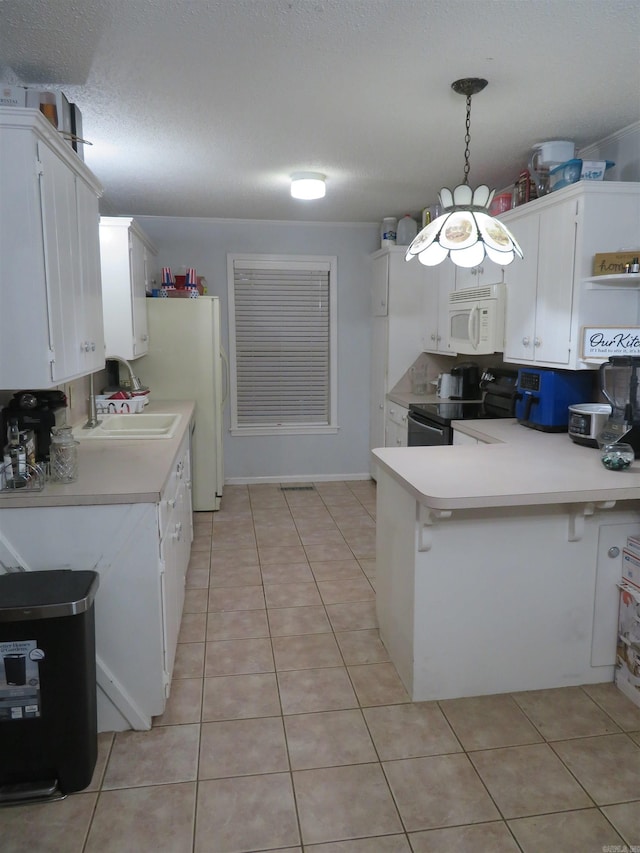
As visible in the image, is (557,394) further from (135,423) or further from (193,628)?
(135,423)

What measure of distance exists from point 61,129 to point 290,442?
3.81m

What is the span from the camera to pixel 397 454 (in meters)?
2.75

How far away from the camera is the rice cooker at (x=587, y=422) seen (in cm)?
290

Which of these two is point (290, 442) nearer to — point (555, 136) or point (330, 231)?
point (330, 231)

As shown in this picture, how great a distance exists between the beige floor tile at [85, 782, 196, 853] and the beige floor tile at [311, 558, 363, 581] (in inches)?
70.3

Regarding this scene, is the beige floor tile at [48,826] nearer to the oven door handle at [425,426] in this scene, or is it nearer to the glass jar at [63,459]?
the glass jar at [63,459]

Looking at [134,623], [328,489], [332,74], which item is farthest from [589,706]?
[328,489]

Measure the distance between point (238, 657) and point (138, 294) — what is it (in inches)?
98.2

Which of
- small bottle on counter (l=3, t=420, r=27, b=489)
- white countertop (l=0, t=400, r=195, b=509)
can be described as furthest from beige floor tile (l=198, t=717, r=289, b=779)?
small bottle on counter (l=3, t=420, r=27, b=489)

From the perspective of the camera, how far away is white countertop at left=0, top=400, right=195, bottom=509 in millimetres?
2150

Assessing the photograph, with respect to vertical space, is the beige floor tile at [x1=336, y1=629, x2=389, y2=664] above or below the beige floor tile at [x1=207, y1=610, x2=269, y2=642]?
above

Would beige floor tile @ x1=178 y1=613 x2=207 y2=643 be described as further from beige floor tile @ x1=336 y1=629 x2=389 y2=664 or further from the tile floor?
beige floor tile @ x1=336 y1=629 x2=389 y2=664

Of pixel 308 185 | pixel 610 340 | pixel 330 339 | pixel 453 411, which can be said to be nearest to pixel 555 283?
pixel 610 340

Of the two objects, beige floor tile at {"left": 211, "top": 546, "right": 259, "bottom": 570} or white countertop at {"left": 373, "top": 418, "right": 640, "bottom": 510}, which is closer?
white countertop at {"left": 373, "top": 418, "right": 640, "bottom": 510}
